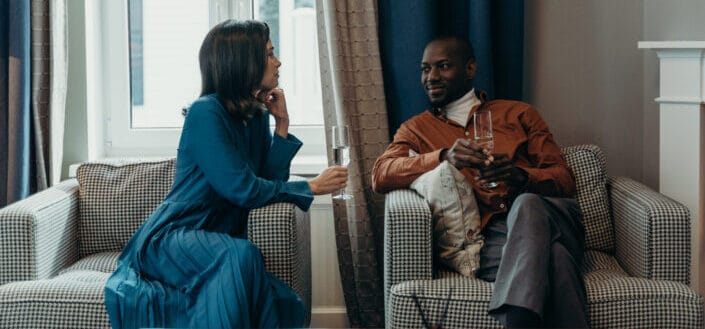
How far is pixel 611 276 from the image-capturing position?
9.31 ft

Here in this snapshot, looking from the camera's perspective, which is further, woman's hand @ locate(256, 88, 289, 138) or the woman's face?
woman's hand @ locate(256, 88, 289, 138)

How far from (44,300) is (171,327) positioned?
0.35m

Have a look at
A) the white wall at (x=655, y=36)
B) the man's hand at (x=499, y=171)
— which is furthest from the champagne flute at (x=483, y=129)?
the white wall at (x=655, y=36)

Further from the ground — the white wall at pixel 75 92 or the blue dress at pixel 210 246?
the white wall at pixel 75 92

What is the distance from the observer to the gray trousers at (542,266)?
2.54m

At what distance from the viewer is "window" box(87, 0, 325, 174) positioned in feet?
12.9

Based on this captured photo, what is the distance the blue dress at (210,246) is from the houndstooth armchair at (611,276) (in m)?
0.30

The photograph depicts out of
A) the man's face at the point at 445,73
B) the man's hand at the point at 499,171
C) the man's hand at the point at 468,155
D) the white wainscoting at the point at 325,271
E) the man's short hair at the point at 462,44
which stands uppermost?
the man's short hair at the point at 462,44

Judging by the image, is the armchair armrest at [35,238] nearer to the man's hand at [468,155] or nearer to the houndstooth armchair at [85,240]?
the houndstooth armchair at [85,240]

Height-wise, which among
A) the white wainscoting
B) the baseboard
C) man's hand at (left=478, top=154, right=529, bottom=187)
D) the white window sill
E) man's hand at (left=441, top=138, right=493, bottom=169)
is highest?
man's hand at (left=441, top=138, right=493, bottom=169)

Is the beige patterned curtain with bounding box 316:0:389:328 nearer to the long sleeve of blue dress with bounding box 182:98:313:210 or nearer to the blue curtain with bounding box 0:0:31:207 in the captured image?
the long sleeve of blue dress with bounding box 182:98:313:210

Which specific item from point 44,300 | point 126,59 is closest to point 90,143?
point 126,59

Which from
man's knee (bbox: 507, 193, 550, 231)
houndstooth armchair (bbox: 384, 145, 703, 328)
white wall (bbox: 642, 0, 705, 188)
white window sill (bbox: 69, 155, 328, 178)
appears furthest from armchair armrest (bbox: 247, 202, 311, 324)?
white wall (bbox: 642, 0, 705, 188)

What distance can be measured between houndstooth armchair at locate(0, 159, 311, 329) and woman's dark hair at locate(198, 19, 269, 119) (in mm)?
338
